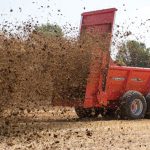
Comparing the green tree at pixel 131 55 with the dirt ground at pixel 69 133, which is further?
the green tree at pixel 131 55

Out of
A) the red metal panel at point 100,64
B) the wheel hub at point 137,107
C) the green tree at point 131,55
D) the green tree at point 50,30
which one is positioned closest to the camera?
the green tree at point 50,30

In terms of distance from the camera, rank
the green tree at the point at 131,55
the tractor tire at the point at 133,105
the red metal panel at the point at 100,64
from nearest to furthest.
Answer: the red metal panel at the point at 100,64 < the tractor tire at the point at 133,105 < the green tree at the point at 131,55

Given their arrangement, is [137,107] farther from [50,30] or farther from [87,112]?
[50,30]

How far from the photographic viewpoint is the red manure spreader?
1185 centimetres

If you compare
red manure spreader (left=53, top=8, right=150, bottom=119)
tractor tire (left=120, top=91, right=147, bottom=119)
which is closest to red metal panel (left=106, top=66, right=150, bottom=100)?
red manure spreader (left=53, top=8, right=150, bottom=119)

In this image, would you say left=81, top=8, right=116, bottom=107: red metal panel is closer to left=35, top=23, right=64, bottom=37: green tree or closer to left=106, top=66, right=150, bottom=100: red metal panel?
left=106, top=66, right=150, bottom=100: red metal panel

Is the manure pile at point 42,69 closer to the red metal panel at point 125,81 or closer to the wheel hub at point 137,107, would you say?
the red metal panel at point 125,81

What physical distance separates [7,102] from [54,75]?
5.38 feet

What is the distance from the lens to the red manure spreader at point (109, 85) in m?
11.9

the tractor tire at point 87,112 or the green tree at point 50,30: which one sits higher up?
the green tree at point 50,30

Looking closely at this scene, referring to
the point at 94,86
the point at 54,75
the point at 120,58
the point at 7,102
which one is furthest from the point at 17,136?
the point at 120,58

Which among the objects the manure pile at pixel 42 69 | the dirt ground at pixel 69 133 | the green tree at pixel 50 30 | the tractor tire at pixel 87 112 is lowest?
the dirt ground at pixel 69 133

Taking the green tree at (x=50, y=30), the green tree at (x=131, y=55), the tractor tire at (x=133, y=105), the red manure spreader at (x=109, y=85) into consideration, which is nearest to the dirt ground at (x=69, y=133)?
the tractor tire at (x=133, y=105)

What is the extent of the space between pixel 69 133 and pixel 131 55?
8.44 metres
